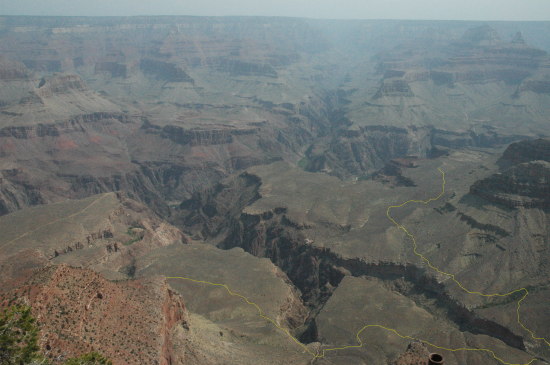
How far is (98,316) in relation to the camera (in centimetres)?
4494

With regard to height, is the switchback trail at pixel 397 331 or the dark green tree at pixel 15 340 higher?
the dark green tree at pixel 15 340

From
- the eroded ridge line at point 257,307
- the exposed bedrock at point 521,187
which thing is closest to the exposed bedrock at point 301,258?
the eroded ridge line at point 257,307

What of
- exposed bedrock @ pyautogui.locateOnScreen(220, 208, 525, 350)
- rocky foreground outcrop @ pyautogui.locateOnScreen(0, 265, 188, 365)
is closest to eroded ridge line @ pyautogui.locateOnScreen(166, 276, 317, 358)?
exposed bedrock @ pyautogui.locateOnScreen(220, 208, 525, 350)

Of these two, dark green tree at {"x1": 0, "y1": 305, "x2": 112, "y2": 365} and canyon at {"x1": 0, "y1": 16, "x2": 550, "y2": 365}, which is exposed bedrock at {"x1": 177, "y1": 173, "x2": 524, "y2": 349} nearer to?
canyon at {"x1": 0, "y1": 16, "x2": 550, "y2": 365}

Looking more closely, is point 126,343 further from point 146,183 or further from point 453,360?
point 146,183

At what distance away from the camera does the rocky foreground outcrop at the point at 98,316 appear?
130 feet

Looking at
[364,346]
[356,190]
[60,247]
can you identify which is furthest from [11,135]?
[364,346]

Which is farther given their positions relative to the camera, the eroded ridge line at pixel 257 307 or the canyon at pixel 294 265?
the eroded ridge line at pixel 257 307

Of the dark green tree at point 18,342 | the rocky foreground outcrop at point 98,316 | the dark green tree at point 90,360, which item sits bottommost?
the rocky foreground outcrop at point 98,316

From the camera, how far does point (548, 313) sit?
68375 millimetres

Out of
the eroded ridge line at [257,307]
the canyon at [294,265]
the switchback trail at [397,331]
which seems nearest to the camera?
the canyon at [294,265]

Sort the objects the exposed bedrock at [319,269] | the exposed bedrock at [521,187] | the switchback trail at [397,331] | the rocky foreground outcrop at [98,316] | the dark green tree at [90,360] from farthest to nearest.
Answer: the exposed bedrock at [521,187]
the exposed bedrock at [319,269]
the switchback trail at [397,331]
the rocky foreground outcrop at [98,316]
the dark green tree at [90,360]

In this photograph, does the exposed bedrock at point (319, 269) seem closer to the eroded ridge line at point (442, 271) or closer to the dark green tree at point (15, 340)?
the eroded ridge line at point (442, 271)

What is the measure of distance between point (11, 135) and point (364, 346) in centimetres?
16536
